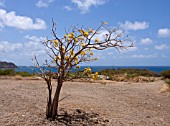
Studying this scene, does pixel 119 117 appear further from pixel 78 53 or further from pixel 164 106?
pixel 164 106

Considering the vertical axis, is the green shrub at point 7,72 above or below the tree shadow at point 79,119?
above

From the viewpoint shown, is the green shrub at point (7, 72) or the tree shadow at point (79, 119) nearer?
the tree shadow at point (79, 119)

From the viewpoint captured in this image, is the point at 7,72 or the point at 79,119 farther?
the point at 7,72

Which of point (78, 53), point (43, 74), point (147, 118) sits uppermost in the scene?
point (78, 53)

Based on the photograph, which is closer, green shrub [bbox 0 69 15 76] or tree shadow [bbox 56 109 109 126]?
tree shadow [bbox 56 109 109 126]

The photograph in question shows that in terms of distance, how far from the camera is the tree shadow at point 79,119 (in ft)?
19.8

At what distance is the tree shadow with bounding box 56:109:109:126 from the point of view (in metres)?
6.03

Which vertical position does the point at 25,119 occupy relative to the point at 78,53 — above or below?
below

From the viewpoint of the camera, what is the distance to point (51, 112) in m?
6.19

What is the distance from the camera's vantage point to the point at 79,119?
248 inches

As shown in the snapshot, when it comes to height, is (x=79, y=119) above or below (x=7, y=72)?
below

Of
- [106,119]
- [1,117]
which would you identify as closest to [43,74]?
[1,117]

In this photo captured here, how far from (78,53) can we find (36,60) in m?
0.99

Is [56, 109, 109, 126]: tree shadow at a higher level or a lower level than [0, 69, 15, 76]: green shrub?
lower
